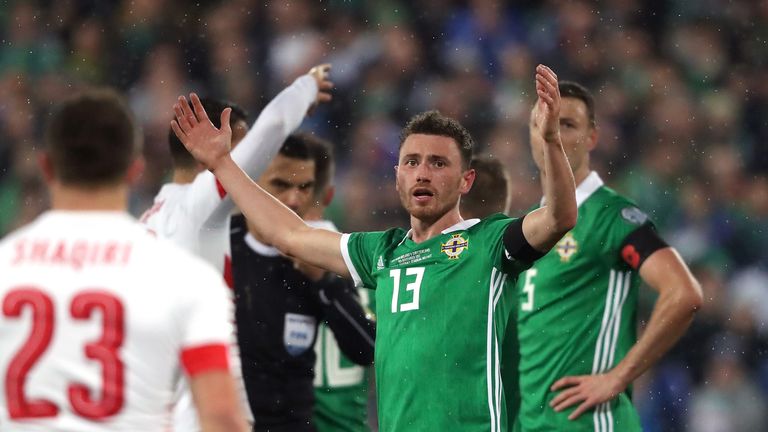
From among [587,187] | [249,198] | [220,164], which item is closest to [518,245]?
[249,198]

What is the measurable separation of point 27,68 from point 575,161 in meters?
8.15

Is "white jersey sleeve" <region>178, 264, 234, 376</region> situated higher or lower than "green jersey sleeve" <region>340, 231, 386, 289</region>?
lower

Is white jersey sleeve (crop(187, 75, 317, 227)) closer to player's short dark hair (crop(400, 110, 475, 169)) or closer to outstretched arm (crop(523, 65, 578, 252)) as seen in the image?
player's short dark hair (crop(400, 110, 475, 169))

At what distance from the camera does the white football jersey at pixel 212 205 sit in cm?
535

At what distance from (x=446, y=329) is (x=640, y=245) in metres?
1.52

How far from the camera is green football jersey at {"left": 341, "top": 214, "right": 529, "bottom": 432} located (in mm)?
4758

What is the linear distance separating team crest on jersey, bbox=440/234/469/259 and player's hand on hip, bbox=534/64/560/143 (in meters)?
0.66

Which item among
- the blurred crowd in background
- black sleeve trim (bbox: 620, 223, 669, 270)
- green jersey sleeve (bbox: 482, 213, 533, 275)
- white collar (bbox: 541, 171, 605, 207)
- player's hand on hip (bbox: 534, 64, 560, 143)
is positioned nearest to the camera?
player's hand on hip (bbox: 534, 64, 560, 143)

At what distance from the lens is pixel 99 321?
3.11 meters

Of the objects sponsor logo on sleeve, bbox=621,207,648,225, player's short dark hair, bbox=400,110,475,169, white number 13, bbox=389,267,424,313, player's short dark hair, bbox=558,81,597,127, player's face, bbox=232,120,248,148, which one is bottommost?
white number 13, bbox=389,267,424,313

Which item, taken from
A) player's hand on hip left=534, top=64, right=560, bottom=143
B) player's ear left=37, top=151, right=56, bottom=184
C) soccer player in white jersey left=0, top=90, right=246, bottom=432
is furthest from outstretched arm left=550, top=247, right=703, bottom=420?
player's ear left=37, top=151, right=56, bottom=184

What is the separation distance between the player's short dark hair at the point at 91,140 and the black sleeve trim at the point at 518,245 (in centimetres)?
187

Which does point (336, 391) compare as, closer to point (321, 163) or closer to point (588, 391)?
point (321, 163)

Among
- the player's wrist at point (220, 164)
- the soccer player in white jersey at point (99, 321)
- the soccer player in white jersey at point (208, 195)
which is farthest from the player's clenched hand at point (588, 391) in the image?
the soccer player in white jersey at point (99, 321)
